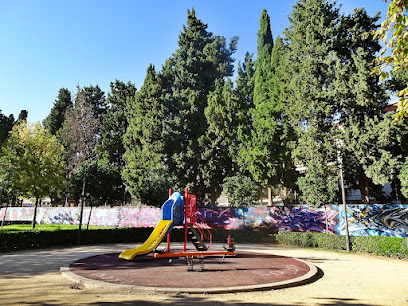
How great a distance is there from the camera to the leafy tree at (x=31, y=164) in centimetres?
2431

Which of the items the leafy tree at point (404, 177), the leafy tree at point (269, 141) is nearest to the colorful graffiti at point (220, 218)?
the leafy tree at point (269, 141)

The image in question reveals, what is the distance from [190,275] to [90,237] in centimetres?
1230

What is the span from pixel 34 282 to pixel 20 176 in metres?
20.2

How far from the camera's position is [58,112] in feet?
157

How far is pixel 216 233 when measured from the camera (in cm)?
2239

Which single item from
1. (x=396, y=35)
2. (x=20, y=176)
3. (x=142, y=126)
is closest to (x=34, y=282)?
(x=396, y=35)

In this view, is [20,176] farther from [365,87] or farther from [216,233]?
[365,87]

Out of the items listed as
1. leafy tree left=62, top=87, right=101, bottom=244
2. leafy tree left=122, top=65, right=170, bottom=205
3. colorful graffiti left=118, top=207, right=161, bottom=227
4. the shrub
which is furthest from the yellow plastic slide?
leafy tree left=62, top=87, right=101, bottom=244

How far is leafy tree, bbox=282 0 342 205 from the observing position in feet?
65.4

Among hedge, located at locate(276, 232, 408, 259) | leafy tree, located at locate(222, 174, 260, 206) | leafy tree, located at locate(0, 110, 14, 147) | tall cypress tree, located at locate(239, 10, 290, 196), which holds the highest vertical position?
leafy tree, located at locate(0, 110, 14, 147)

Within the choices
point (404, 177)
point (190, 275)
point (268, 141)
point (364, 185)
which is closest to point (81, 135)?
point (268, 141)

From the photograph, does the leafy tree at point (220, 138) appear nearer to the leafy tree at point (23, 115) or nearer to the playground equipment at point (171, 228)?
the playground equipment at point (171, 228)

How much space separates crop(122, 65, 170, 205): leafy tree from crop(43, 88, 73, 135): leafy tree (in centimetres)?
2031

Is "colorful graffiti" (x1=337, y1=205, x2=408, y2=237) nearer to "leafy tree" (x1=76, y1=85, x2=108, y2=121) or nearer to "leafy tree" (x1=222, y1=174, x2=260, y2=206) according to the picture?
"leafy tree" (x1=222, y1=174, x2=260, y2=206)
